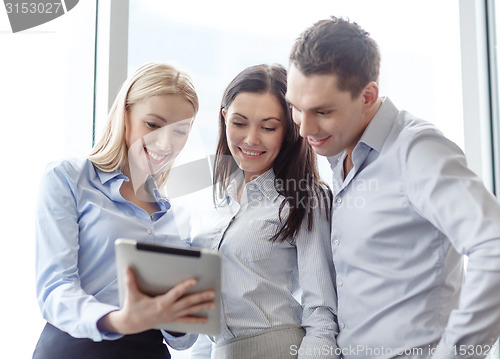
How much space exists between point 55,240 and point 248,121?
0.58 m

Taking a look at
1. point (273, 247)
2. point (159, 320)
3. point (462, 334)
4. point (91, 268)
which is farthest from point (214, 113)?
point (462, 334)

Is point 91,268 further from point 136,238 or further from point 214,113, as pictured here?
point 214,113

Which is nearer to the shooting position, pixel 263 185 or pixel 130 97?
pixel 130 97

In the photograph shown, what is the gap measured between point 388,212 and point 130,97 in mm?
701

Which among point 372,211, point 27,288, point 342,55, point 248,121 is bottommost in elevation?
point 27,288

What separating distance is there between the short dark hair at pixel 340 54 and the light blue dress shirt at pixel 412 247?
11cm

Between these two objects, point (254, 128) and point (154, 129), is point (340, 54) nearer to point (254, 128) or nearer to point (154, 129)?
point (254, 128)

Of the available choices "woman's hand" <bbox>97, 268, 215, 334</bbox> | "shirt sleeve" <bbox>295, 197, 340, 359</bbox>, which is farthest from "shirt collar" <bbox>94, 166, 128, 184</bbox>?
"shirt sleeve" <bbox>295, 197, 340, 359</bbox>

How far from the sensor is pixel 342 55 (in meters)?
1.26

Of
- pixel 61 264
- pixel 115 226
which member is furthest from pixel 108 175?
pixel 61 264

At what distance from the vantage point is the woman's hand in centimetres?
100

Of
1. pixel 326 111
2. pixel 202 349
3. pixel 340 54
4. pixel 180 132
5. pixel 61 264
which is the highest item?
pixel 340 54

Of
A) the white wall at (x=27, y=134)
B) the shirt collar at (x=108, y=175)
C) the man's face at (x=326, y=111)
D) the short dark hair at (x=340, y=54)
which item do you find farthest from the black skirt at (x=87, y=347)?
the short dark hair at (x=340, y=54)

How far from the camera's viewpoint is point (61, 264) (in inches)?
46.1
